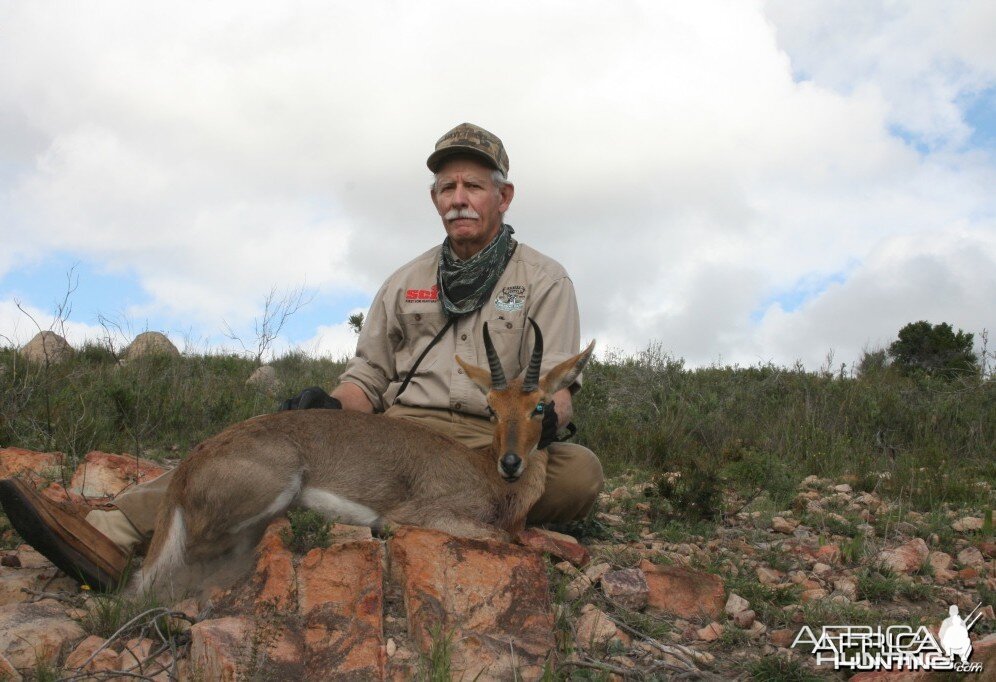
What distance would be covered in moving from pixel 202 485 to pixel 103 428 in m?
4.26

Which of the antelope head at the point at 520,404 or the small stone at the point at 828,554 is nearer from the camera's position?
the antelope head at the point at 520,404

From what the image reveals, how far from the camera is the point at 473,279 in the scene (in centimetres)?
623

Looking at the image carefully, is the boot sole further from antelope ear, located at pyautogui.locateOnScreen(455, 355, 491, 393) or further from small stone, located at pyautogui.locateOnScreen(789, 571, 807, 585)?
small stone, located at pyautogui.locateOnScreen(789, 571, 807, 585)

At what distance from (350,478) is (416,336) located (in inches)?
78.0

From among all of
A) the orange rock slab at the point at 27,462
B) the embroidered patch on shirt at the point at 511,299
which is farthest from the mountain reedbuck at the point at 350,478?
the orange rock slab at the point at 27,462

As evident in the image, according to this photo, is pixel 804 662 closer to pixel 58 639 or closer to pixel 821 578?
pixel 821 578

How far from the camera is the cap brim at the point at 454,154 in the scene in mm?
6332

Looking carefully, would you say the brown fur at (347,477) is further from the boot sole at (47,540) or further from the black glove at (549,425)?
the boot sole at (47,540)

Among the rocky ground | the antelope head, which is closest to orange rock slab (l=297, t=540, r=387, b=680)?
the rocky ground

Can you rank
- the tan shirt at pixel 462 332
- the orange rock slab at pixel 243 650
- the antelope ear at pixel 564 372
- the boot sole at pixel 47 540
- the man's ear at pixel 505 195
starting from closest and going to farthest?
1. the orange rock slab at pixel 243 650
2. the boot sole at pixel 47 540
3. the antelope ear at pixel 564 372
4. the tan shirt at pixel 462 332
5. the man's ear at pixel 505 195

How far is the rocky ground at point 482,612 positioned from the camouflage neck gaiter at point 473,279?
1.85 meters

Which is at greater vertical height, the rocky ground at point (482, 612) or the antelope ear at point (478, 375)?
the antelope ear at point (478, 375)

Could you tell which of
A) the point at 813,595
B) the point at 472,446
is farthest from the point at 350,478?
the point at 813,595

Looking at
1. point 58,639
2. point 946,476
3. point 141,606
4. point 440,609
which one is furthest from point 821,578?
point 58,639
